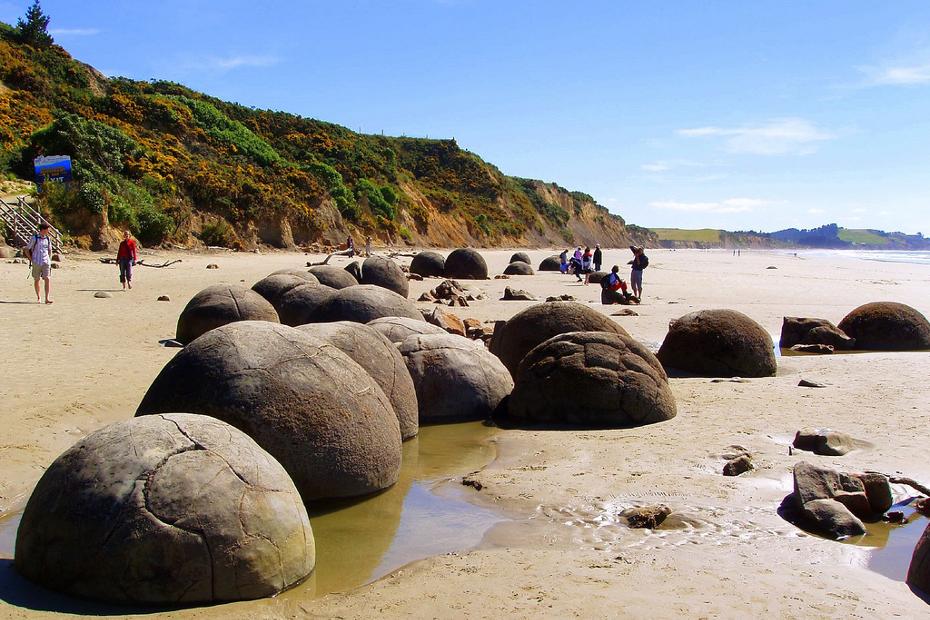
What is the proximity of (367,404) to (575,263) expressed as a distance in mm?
27992

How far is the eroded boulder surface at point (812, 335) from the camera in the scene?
13930 mm

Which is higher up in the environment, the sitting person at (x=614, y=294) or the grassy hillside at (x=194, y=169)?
the grassy hillside at (x=194, y=169)

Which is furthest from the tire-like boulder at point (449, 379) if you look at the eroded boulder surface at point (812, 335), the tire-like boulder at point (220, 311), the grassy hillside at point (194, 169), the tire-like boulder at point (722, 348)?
the grassy hillside at point (194, 169)

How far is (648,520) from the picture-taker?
534 centimetres

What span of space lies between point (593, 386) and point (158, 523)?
5.31m

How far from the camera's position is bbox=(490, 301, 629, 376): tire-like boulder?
9914 millimetres

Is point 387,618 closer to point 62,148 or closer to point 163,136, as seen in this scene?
point 62,148

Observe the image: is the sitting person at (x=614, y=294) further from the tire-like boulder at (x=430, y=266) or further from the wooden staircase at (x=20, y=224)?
the wooden staircase at (x=20, y=224)

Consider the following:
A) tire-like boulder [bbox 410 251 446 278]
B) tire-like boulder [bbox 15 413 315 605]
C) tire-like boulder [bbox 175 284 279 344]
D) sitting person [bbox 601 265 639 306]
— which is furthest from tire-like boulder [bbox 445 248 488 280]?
tire-like boulder [bbox 15 413 315 605]

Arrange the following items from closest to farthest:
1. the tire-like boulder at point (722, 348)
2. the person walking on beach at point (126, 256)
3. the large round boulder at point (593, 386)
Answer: the large round boulder at point (593, 386), the tire-like boulder at point (722, 348), the person walking on beach at point (126, 256)

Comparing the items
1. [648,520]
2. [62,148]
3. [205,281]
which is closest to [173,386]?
[648,520]

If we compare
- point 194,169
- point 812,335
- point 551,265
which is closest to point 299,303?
point 812,335

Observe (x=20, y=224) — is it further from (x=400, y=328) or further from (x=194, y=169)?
(x=400, y=328)

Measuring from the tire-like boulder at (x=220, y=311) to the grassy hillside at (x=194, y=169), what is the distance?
1808cm
